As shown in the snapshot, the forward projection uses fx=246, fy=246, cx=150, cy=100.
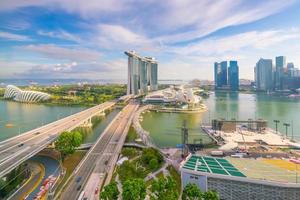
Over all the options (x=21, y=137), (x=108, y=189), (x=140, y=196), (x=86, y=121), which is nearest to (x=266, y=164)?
(x=140, y=196)

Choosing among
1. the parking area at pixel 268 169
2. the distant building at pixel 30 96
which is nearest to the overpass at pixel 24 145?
the parking area at pixel 268 169

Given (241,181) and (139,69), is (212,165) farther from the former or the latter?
(139,69)

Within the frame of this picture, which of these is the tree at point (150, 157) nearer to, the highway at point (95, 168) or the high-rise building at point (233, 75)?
the highway at point (95, 168)

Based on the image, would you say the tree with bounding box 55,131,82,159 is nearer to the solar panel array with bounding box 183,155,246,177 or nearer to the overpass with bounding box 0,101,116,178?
the overpass with bounding box 0,101,116,178

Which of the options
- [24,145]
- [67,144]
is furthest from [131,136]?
[24,145]

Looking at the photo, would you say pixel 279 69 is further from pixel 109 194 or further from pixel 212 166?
pixel 109 194

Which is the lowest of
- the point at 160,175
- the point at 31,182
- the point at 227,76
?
the point at 31,182
